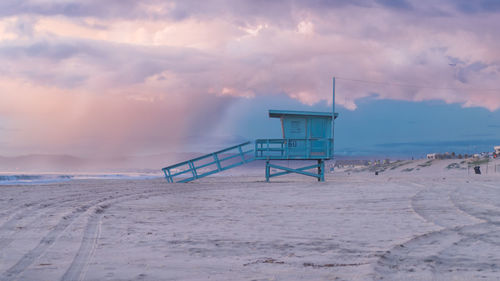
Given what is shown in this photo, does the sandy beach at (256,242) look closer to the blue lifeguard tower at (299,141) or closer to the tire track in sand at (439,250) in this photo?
the tire track in sand at (439,250)

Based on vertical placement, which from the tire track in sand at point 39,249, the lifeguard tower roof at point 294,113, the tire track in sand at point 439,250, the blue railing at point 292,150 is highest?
the lifeguard tower roof at point 294,113

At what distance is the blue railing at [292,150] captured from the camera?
23.7 m

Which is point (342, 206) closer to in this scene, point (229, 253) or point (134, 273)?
point (229, 253)

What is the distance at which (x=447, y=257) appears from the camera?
202 inches

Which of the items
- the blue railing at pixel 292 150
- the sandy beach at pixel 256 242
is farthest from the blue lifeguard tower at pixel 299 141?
the sandy beach at pixel 256 242

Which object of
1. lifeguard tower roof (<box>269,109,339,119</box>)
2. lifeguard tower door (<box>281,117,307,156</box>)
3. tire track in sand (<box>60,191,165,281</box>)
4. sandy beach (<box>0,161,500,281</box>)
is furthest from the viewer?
lifeguard tower door (<box>281,117,307,156</box>)

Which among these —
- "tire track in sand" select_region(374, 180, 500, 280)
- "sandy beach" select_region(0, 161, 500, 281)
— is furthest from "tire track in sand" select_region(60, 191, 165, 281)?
"tire track in sand" select_region(374, 180, 500, 280)

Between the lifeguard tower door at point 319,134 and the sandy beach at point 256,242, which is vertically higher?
the lifeguard tower door at point 319,134

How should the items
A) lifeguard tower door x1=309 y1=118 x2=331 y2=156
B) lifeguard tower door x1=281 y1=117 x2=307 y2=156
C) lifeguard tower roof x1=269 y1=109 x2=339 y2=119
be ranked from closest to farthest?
lifeguard tower roof x1=269 y1=109 x2=339 y2=119 < lifeguard tower door x1=281 y1=117 x2=307 y2=156 < lifeguard tower door x1=309 y1=118 x2=331 y2=156

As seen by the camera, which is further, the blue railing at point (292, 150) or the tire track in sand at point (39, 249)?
the blue railing at point (292, 150)

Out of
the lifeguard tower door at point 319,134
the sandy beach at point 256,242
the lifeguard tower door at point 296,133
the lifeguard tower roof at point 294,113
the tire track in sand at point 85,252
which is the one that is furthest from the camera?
the lifeguard tower door at point 319,134

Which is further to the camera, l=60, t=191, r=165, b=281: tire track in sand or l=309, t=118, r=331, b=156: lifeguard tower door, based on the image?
l=309, t=118, r=331, b=156: lifeguard tower door

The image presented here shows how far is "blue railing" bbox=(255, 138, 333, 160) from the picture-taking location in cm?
2372

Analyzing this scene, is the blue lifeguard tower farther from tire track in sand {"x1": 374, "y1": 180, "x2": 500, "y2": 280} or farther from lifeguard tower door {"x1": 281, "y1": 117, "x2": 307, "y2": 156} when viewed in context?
tire track in sand {"x1": 374, "y1": 180, "x2": 500, "y2": 280}
